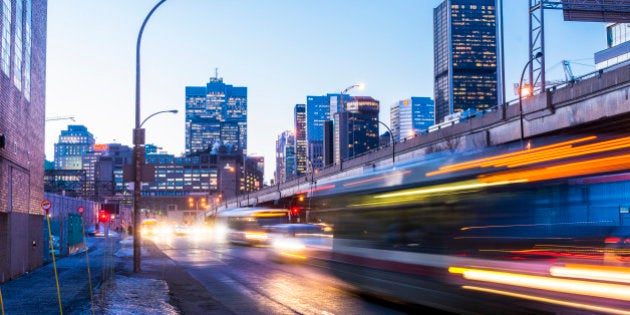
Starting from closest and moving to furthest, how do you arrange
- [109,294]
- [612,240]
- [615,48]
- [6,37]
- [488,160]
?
[612,240] → [488,160] → [109,294] → [6,37] → [615,48]

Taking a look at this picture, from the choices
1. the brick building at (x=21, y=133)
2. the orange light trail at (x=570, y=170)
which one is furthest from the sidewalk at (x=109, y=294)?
the orange light trail at (x=570, y=170)

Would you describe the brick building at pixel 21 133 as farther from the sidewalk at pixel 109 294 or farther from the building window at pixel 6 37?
the sidewalk at pixel 109 294

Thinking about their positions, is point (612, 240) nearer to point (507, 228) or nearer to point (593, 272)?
point (593, 272)

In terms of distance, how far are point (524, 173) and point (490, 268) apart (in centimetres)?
152

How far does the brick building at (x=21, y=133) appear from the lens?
2056cm

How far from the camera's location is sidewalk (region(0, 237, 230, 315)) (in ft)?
49.3

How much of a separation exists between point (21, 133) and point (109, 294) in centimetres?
866

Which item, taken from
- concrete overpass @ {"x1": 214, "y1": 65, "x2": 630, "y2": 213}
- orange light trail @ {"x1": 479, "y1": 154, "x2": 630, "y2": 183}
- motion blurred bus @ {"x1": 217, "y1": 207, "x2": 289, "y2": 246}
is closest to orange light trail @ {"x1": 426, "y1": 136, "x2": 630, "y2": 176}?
orange light trail @ {"x1": 479, "y1": 154, "x2": 630, "y2": 183}

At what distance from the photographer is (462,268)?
10.6m

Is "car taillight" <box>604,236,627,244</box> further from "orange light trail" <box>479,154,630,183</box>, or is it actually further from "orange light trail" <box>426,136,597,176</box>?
"orange light trail" <box>426,136,597,176</box>

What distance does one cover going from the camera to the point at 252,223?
51094 mm

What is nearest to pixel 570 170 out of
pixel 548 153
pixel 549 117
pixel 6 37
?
pixel 548 153

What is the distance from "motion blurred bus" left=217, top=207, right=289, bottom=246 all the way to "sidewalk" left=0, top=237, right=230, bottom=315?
22730mm

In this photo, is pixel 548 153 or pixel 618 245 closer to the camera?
pixel 618 245
